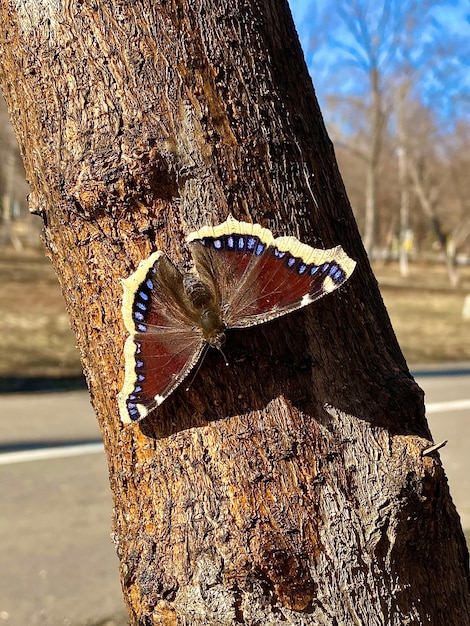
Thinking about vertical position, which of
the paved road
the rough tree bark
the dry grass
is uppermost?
the dry grass

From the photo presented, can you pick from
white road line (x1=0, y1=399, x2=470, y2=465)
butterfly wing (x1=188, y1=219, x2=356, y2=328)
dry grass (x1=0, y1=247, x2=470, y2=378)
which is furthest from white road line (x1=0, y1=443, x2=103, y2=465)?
butterfly wing (x1=188, y1=219, x2=356, y2=328)

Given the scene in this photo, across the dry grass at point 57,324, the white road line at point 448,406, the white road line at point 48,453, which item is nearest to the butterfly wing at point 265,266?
the white road line at point 48,453

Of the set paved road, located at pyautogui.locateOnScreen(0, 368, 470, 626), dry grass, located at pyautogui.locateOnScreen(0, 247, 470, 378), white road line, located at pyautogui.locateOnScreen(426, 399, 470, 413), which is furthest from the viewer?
dry grass, located at pyautogui.locateOnScreen(0, 247, 470, 378)

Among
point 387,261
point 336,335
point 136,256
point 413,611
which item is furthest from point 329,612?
point 387,261

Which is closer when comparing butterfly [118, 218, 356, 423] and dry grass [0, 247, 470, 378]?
butterfly [118, 218, 356, 423]

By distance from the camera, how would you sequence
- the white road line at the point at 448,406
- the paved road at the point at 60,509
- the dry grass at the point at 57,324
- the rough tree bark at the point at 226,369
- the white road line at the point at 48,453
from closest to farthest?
the rough tree bark at the point at 226,369, the paved road at the point at 60,509, the white road line at the point at 48,453, the white road line at the point at 448,406, the dry grass at the point at 57,324

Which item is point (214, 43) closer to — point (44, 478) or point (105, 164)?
point (105, 164)

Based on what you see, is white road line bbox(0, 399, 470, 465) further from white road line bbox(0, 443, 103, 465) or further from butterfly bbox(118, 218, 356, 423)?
butterfly bbox(118, 218, 356, 423)

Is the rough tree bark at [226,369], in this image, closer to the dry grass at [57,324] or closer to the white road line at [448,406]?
the white road line at [448,406]
